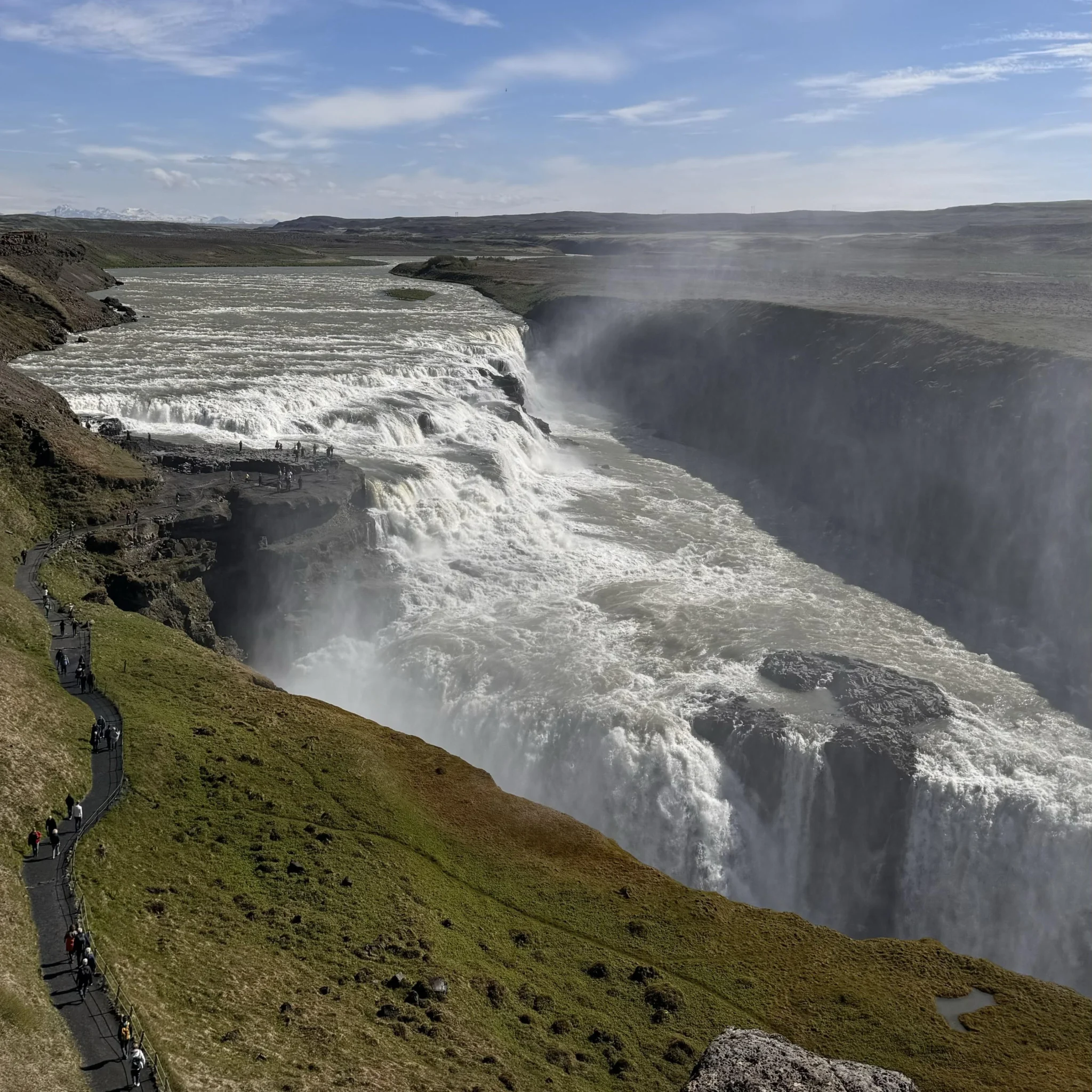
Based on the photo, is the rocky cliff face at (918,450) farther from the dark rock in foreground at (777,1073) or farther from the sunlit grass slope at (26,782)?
the sunlit grass slope at (26,782)

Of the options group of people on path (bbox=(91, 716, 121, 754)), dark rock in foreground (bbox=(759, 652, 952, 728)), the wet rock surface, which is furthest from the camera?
dark rock in foreground (bbox=(759, 652, 952, 728))

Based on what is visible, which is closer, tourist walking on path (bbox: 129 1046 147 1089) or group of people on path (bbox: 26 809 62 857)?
tourist walking on path (bbox: 129 1046 147 1089)

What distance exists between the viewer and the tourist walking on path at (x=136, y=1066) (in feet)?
52.9

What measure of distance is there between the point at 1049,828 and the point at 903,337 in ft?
142

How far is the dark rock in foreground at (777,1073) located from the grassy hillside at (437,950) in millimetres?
3299

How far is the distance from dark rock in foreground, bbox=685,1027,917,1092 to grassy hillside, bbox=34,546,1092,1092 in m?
3.30

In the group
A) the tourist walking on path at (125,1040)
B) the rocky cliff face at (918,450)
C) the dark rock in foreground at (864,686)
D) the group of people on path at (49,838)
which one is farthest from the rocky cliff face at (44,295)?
the tourist walking on path at (125,1040)

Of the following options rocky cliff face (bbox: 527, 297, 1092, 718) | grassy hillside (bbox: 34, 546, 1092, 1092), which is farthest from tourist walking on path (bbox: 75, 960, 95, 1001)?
rocky cliff face (bbox: 527, 297, 1092, 718)

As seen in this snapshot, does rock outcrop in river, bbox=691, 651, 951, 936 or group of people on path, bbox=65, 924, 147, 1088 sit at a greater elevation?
group of people on path, bbox=65, 924, 147, 1088

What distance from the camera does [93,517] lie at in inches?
1585

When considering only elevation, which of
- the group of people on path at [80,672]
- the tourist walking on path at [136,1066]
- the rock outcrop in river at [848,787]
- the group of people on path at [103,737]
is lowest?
the rock outcrop in river at [848,787]

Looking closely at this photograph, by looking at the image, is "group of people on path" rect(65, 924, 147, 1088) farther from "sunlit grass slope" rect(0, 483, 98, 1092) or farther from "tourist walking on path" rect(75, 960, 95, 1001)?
"sunlit grass slope" rect(0, 483, 98, 1092)

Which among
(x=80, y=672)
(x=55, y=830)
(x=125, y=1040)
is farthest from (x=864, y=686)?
(x=125, y=1040)

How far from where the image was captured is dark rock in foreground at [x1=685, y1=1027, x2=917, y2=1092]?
16.3 m
